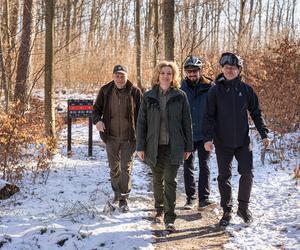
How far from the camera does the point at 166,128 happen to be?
5047mm

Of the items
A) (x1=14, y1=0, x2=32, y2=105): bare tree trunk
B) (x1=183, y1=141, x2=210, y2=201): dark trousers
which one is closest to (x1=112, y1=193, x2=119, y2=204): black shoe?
(x1=183, y1=141, x2=210, y2=201): dark trousers

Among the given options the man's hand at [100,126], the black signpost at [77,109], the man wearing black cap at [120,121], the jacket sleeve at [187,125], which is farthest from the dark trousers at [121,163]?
the black signpost at [77,109]

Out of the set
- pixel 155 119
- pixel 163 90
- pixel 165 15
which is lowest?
pixel 155 119

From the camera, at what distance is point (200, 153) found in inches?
240

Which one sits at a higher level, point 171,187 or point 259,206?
point 171,187

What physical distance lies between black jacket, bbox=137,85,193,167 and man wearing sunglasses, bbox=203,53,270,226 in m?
0.36

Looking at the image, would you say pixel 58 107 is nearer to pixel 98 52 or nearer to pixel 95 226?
pixel 98 52

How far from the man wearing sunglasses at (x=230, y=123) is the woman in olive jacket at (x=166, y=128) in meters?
0.40

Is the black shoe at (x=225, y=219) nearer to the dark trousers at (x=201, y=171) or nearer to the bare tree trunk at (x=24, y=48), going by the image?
the dark trousers at (x=201, y=171)

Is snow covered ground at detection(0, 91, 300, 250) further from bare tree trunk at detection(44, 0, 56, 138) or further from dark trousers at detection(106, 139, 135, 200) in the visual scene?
bare tree trunk at detection(44, 0, 56, 138)

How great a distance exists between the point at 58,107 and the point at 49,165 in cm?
996

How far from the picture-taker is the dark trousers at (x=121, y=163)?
5.82m

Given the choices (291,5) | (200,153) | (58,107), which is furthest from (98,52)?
(291,5)

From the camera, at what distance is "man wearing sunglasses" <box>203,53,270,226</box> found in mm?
5227
